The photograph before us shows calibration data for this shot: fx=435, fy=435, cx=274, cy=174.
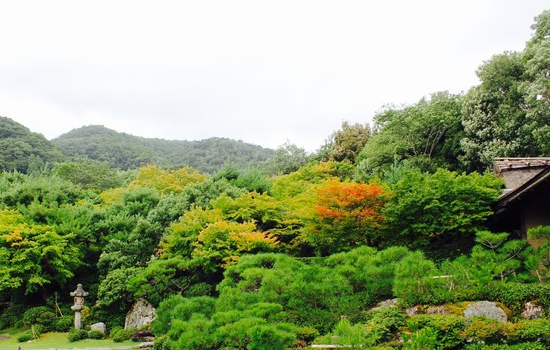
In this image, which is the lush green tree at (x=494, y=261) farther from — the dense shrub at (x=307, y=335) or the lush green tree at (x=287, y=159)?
the lush green tree at (x=287, y=159)

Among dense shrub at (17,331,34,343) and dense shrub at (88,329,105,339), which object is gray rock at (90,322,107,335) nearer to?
dense shrub at (88,329,105,339)

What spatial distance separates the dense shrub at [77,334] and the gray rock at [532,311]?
13602 mm

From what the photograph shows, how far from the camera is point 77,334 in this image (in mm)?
14992

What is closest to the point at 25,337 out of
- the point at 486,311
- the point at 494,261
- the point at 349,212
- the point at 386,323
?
the point at 349,212

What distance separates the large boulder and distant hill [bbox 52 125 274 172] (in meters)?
41.6

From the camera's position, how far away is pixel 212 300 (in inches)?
408

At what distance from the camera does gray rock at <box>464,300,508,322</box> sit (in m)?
8.43

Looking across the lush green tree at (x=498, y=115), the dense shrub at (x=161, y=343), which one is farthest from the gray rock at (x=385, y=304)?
the lush green tree at (x=498, y=115)

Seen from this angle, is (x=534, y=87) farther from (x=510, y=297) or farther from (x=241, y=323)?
(x=241, y=323)

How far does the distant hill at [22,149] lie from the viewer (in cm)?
4447

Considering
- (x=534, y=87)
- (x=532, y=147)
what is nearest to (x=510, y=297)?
(x=534, y=87)

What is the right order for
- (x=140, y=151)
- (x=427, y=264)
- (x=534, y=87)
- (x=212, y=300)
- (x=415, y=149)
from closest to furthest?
(x=427, y=264) < (x=212, y=300) < (x=534, y=87) < (x=415, y=149) < (x=140, y=151)

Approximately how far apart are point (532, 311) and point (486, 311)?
83 centimetres

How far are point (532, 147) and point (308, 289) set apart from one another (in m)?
14.9
